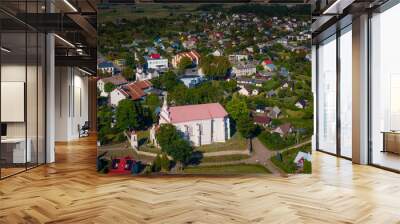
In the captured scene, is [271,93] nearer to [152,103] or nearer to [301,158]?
[301,158]

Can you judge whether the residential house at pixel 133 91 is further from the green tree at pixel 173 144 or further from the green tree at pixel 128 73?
the green tree at pixel 173 144

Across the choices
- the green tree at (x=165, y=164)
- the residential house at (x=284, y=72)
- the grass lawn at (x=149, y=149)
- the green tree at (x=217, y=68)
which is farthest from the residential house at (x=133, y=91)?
the residential house at (x=284, y=72)

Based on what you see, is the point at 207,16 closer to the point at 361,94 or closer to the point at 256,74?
the point at 256,74

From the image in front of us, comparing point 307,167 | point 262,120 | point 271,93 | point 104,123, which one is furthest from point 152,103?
point 307,167

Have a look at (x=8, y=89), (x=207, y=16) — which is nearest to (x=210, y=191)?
(x=207, y=16)

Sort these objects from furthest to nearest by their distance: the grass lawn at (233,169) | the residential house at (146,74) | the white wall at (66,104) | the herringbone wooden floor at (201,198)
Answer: the white wall at (66,104) < the residential house at (146,74) < the grass lawn at (233,169) < the herringbone wooden floor at (201,198)

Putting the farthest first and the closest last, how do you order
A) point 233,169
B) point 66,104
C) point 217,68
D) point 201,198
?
point 66,104
point 217,68
point 233,169
point 201,198
